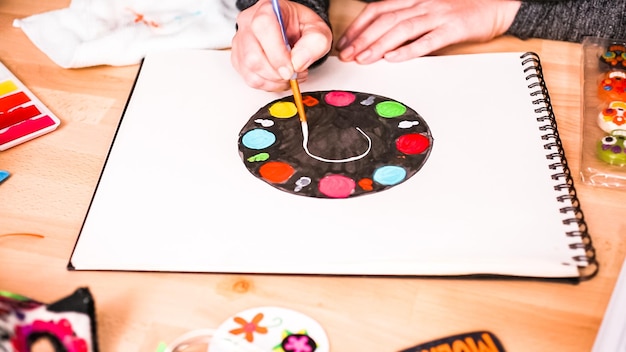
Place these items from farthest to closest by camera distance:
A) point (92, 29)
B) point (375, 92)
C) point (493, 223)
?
point (92, 29) < point (375, 92) < point (493, 223)

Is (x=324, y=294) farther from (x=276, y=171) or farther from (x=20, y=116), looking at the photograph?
(x=20, y=116)

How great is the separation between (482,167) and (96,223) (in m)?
0.40

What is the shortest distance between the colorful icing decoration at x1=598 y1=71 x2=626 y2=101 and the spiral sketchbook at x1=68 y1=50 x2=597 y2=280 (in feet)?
0.22

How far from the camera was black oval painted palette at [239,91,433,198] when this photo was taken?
66 centimetres

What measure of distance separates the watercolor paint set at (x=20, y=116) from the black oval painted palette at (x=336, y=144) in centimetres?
26

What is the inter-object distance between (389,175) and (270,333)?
0.21 m

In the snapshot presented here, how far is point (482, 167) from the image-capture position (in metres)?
0.66

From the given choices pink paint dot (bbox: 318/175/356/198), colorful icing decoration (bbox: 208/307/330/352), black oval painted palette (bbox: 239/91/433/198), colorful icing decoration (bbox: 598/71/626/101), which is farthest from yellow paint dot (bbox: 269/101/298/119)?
colorful icing decoration (bbox: 598/71/626/101)

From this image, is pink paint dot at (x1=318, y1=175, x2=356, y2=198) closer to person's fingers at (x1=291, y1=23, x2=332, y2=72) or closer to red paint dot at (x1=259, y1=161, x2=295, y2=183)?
red paint dot at (x1=259, y1=161, x2=295, y2=183)

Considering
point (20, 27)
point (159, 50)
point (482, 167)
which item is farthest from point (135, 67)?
point (482, 167)

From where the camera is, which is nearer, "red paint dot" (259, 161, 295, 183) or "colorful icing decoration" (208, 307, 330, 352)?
"colorful icing decoration" (208, 307, 330, 352)

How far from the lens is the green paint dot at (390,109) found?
74 centimetres

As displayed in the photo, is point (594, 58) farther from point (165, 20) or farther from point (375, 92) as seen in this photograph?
point (165, 20)

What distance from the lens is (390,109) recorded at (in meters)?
0.74
